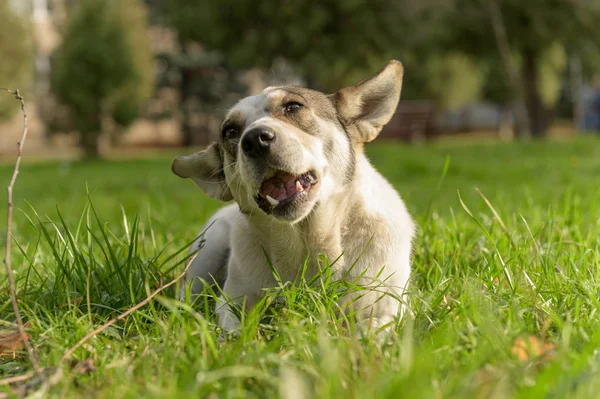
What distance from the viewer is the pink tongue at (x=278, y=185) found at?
2688mm

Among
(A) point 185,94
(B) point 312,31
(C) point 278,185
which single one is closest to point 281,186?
(C) point 278,185

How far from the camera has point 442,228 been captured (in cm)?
372

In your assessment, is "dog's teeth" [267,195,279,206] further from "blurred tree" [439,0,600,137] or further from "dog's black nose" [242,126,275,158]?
"blurred tree" [439,0,600,137]

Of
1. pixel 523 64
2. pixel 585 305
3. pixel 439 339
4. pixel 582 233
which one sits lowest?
pixel 523 64

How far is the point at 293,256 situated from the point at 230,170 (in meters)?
0.56

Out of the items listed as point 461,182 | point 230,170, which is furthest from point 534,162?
point 230,170

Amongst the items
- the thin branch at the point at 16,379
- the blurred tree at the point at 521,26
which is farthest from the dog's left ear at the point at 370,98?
the blurred tree at the point at 521,26

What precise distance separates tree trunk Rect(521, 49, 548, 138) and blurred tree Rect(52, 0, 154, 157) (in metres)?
12.0

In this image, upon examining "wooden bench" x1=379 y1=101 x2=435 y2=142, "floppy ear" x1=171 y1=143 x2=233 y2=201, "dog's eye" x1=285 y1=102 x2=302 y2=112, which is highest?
"dog's eye" x1=285 y1=102 x2=302 y2=112

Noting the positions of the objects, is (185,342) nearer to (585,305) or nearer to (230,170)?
(230,170)

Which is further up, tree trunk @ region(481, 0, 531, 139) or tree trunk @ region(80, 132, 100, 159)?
tree trunk @ region(481, 0, 531, 139)

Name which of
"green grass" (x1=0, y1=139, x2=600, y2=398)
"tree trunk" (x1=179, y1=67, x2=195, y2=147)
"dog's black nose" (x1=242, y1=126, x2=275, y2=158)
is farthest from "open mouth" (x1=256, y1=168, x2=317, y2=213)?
"tree trunk" (x1=179, y1=67, x2=195, y2=147)

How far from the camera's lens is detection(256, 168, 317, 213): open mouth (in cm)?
266

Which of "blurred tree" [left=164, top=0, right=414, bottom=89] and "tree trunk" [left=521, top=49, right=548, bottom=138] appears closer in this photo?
"blurred tree" [left=164, top=0, right=414, bottom=89]
